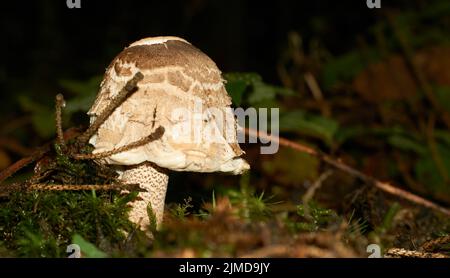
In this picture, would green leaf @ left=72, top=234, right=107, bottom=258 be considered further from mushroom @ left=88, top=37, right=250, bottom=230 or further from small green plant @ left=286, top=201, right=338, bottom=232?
small green plant @ left=286, top=201, right=338, bottom=232

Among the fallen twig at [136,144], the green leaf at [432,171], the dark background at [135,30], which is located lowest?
the fallen twig at [136,144]

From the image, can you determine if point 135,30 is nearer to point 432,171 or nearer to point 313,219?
point 432,171

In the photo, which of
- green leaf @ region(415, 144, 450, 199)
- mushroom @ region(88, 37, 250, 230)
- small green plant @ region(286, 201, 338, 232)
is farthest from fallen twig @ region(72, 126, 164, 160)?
green leaf @ region(415, 144, 450, 199)

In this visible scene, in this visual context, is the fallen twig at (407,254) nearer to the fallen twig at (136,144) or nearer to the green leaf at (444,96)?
the fallen twig at (136,144)

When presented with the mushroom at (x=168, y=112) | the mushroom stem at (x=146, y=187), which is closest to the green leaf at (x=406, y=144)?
the mushroom at (x=168, y=112)

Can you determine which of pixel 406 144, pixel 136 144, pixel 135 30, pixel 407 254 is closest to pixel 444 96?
pixel 406 144
